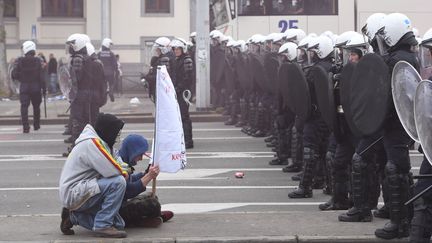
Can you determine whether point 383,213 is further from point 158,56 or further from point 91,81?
point 158,56

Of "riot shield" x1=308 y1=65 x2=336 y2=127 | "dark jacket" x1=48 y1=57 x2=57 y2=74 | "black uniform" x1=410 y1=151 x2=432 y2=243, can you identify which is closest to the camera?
"black uniform" x1=410 y1=151 x2=432 y2=243

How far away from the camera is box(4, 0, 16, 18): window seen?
1473 inches

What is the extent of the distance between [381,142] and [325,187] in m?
2.67

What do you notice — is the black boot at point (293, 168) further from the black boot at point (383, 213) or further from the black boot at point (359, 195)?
the black boot at point (359, 195)

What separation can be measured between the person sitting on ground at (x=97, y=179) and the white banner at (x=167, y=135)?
1.18 feet

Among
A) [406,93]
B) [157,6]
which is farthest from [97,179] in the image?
[157,6]

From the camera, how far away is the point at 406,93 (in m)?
6.98

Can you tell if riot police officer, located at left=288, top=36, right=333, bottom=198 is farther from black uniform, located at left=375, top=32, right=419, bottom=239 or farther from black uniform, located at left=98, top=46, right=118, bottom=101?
black uniform, located at left=98, top=46, right=118, bottom=101

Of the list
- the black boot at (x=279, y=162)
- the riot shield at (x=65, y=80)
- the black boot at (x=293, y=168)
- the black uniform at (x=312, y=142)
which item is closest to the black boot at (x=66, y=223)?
the black uniform at (x=312, y=142)

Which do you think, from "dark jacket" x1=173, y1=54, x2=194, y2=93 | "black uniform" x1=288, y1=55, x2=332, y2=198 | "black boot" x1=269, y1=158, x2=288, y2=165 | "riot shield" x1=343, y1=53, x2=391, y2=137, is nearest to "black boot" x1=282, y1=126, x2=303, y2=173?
"black boot" x1=269, y1=158, x2=288, y2=165

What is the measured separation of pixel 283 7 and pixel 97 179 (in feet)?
51.2

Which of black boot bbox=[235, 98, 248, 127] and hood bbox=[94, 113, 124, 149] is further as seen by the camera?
black boot bbox=[235, 98, 248, 127]

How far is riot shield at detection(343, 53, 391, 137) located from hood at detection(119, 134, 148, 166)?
1905mm

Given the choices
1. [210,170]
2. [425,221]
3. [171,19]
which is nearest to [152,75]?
[210,170]
